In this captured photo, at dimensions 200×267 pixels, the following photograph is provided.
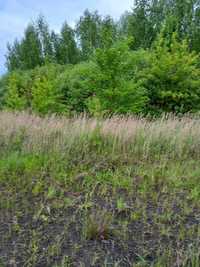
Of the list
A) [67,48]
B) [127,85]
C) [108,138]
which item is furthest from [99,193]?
[67,48]

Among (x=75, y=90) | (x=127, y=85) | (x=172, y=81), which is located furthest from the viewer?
(x=75, y=90)

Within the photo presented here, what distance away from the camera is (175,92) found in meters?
11.4

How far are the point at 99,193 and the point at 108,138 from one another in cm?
146

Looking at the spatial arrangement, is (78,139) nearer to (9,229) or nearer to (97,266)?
(9,229)

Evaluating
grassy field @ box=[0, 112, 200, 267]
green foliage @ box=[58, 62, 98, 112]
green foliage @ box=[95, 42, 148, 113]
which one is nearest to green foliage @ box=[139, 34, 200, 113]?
green foliage @ box=[95, 42, 148, 113]

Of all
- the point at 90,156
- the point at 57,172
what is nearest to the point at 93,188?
the point at 57,172

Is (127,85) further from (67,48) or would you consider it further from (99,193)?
(67,48)

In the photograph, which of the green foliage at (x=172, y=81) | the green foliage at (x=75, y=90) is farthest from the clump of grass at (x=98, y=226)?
the green foliage at (x=172, y=81)

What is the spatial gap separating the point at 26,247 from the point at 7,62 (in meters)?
39.6

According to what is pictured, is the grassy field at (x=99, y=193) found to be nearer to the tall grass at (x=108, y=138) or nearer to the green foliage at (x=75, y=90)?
the tall grass at (x=108, y=138)

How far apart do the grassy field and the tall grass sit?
0.02m

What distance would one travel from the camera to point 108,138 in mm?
4492

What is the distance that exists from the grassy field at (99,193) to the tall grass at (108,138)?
0.02 meters

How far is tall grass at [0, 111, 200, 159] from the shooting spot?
428 cm
